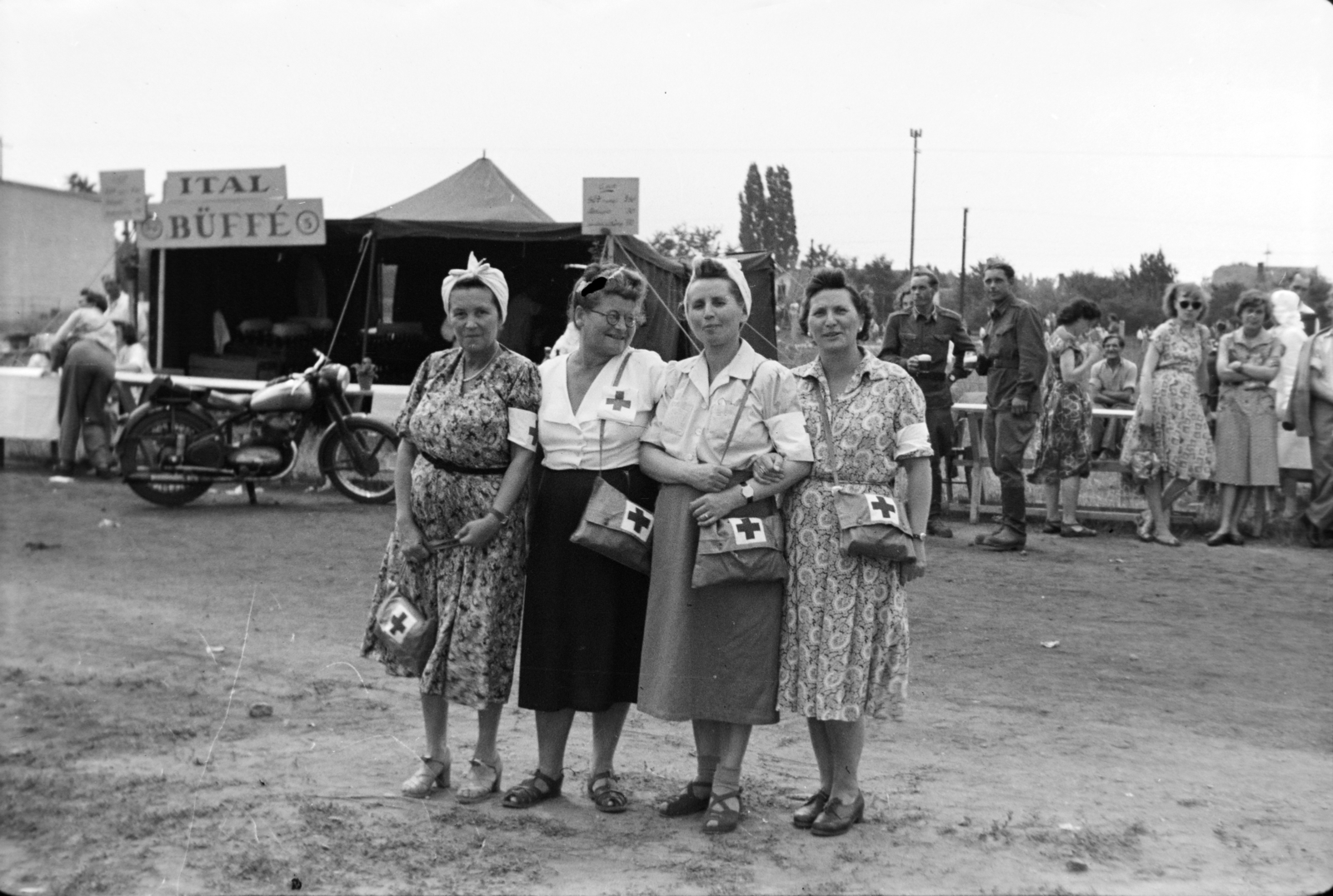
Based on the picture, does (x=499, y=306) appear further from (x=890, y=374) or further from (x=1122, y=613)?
(x=1122, y=613)

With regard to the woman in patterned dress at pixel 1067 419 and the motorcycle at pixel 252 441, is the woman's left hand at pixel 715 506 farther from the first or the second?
the motorcycle at pixel 252 441

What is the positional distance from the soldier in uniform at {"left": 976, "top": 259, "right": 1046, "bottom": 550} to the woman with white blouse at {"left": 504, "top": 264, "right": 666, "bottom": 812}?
562cm

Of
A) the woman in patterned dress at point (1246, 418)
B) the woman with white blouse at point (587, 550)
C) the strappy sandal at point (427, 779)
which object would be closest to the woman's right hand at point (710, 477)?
the woman with white blouse at point (587, 550)

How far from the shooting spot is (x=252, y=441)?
11203 millimetres

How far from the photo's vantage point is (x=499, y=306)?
4.50 metres

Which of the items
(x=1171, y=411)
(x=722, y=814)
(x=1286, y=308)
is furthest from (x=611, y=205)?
(x=1286, y=308)

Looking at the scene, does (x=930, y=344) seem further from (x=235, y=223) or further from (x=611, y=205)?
(x=235, y=223)

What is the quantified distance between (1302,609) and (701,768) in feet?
16.7

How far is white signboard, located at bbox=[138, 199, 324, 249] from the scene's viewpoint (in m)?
10.4

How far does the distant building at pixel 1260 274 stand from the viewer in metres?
11.2

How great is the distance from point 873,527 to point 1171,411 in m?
7.02

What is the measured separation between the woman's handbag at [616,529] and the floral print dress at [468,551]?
1.07ft

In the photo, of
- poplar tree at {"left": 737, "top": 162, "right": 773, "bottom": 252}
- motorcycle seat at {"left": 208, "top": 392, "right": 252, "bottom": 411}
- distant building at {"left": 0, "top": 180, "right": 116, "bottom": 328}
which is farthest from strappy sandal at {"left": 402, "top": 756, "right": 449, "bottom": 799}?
motorcycle seat at {"left": 208, "top": 392, "right": 252, "bottom": 411}

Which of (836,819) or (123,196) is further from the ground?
(123,196)
